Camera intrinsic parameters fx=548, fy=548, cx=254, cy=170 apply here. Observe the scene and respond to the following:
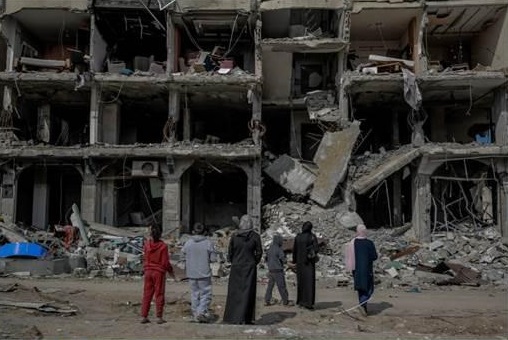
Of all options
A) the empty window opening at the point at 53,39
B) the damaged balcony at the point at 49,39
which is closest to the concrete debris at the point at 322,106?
the damaged balcony at the point at 49,39

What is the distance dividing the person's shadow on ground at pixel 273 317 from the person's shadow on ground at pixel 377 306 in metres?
1.69

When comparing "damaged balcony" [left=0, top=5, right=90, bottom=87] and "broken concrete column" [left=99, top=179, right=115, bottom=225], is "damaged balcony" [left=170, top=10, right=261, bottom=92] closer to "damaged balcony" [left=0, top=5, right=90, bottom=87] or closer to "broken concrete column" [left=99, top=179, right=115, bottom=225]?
"damaged balcony" [left=0, top=5, right=90, bottom=87]

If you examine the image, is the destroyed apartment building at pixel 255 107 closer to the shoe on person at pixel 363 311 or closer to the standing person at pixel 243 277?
the shoe on person at pixel 363 311

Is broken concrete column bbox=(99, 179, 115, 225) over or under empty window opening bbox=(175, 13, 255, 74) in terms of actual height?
under

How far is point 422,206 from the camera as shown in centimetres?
2159

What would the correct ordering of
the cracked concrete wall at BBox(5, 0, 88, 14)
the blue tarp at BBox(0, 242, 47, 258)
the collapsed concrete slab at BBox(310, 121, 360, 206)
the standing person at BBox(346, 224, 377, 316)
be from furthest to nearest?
the cracked concrete wall at BBox(5, 0, 88, 14) < the collapsed concrete slab at BBox(310, 121, 360, 206) < the blue tarp at BBox(0, 242, 47, 258) < the standing person at BBox(346, 224, 377, 316)

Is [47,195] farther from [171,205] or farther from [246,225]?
[246,225]

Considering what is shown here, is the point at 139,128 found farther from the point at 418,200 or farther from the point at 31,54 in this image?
the point at 418,200

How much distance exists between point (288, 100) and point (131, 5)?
7.78 metres

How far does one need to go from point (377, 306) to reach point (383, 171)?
10.2m

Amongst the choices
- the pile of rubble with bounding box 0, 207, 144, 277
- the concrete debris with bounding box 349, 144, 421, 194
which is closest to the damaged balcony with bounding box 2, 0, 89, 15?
the pile of rubble with bounding box 0, 207, 144, 277

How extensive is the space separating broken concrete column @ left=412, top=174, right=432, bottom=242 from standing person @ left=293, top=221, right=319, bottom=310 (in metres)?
12.1

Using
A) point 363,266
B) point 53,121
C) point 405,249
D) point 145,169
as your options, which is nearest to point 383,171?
point 405,249

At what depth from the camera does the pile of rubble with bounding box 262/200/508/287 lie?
16.6 meters
